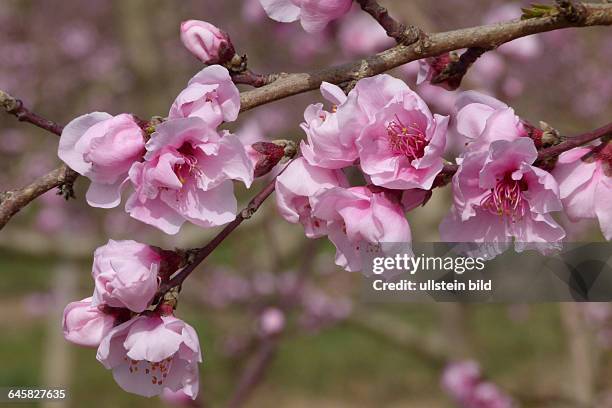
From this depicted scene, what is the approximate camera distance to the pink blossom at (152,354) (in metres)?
1.00

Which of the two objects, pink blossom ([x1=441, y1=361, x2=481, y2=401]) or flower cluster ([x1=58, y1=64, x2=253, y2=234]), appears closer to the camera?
flower cluster ([x1=58, y1=64, x2=253, y2=234])

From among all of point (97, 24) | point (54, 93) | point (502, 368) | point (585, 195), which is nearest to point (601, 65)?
point (502, 368)

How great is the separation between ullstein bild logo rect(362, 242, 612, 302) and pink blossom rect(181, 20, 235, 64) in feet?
1.40

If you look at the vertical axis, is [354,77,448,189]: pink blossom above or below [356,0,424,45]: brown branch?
below

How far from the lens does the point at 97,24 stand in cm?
922

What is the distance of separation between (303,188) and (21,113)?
1.54 ft

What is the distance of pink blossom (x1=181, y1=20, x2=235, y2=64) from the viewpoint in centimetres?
115

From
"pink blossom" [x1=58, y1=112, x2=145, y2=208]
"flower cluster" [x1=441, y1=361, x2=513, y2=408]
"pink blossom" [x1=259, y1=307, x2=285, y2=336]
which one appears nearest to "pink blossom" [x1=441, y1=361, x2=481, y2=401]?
"flower cluster" [x1=441, y1=361, x2=513, y2=408]

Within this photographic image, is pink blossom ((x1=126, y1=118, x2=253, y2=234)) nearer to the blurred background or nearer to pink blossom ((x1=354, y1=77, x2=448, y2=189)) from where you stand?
A: pink blossom ((x1=354, y1=77, x2=448, y2=189))

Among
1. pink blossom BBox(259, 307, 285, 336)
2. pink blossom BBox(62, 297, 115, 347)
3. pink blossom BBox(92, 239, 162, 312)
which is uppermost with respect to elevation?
pink blossom BBox(92, 239, 162, 312)

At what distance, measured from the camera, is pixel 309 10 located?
1169 mm

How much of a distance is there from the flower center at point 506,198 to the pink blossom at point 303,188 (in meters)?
0.21

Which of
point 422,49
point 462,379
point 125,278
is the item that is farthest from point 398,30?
point 462,379

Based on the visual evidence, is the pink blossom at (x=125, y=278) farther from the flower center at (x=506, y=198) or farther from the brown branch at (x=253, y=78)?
the flower center at (x=506, y=198)
